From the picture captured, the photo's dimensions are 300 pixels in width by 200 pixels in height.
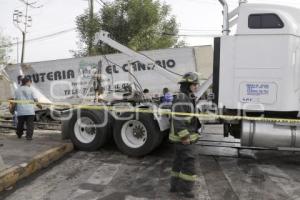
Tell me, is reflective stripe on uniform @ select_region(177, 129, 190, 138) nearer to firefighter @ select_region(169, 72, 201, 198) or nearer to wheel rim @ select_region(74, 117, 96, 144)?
firefighter @ select_region(169, 72, 201, 198)

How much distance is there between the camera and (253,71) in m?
8.01

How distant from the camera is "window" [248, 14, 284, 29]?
7969mm

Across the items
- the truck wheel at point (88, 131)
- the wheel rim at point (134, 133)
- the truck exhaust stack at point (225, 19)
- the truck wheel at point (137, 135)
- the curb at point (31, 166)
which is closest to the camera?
the curb at point (31, 166)

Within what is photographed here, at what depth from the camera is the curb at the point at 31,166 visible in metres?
6.36

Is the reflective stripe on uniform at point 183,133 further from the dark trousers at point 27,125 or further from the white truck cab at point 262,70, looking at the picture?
the dark trousers at point 27,125

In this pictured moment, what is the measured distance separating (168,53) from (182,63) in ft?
2.10

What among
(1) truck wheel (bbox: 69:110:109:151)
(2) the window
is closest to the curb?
(1) truck wheel (bbox: 69:110:109:151)

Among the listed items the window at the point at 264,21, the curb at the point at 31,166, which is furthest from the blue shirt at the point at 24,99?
the window at the point at 264,21

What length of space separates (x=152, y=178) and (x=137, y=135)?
2013 millimetres

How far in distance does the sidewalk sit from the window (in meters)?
4.72

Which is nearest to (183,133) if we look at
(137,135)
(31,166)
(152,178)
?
(152,178)

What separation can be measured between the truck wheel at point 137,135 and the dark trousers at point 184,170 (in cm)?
238

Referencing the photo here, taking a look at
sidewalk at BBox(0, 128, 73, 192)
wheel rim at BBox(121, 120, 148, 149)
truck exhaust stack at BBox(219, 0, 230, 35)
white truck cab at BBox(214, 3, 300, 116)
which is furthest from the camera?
wheel rim at BBox(121, 120, 148, 149)

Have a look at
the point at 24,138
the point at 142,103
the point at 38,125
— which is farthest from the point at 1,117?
the point at 142,103
